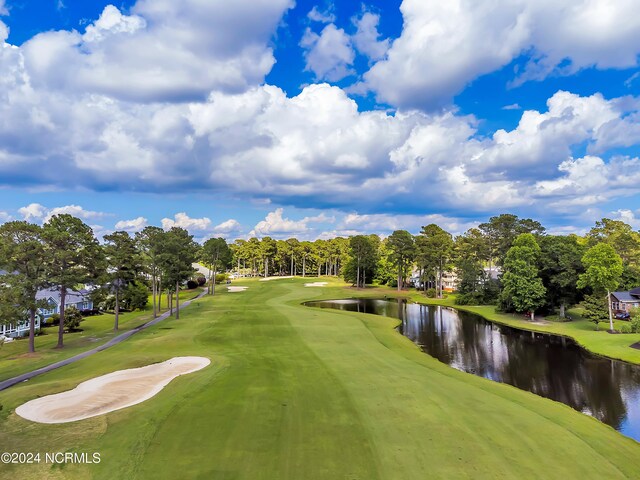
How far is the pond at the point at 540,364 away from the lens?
25578 mm

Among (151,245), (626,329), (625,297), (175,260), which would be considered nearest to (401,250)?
(625,297)

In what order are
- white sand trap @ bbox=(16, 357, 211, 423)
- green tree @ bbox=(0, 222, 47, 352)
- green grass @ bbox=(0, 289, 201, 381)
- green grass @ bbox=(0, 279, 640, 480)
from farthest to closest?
green tree @ bbox=(0, 222, 47, 352) < green grass @ bbox=(0, 289, 201, 381) < white sand trap @ bbox=(16, 357, 211, 423) < green grass @ bbox=(0, 279, 640, 480)

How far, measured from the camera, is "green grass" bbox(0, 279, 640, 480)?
13844 mm

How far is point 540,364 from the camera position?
120 feet

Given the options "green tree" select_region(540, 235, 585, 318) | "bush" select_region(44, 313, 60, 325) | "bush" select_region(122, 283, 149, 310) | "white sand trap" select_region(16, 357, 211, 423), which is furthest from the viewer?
"bush" select_region(122, 283, 149, 310)

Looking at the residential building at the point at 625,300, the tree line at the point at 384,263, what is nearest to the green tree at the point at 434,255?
the tree line at the point at 384,263

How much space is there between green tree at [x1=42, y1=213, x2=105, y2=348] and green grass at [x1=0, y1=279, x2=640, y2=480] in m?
11.4

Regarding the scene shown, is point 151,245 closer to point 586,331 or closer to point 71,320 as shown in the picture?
point 71,320

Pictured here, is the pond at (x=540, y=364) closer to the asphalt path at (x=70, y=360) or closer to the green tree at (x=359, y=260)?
the asphalt path at (x=70, y=360)

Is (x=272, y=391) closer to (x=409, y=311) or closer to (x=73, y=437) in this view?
(x=73, y=437)

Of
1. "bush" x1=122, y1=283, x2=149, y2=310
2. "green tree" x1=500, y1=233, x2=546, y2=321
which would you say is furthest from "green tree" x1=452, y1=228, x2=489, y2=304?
"bush" x1=122, y1=283, x2=149, y2=310

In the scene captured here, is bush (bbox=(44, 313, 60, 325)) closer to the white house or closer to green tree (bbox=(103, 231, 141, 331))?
the white house

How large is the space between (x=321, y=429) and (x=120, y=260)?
41.7m

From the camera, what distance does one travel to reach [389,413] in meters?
19.2
